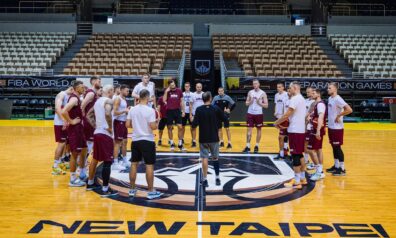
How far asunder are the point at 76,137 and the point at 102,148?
83 cm

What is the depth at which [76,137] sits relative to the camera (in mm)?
6930

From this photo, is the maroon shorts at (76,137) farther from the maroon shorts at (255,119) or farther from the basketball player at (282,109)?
the maroon shorts at (255,119)

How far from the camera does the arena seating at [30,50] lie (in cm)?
2036

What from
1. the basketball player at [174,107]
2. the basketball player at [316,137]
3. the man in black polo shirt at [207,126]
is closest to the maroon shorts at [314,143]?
the basketball player at [316,137]

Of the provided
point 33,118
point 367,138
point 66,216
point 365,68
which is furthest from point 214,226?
point 365,68

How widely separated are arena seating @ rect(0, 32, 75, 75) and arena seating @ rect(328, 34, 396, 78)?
1582 cm

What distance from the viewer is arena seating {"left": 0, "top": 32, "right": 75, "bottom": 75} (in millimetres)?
20359

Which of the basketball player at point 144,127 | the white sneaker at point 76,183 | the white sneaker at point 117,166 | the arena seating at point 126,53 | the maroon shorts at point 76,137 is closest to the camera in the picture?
the basketball player at point 144,127

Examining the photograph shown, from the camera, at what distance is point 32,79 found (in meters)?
18.3

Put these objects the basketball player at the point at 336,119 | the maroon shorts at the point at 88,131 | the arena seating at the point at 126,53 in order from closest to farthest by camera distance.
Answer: the maroon shorts at the point at 88,131
the basketball player at the point at 336,119
the arena seating at the point at 126,53

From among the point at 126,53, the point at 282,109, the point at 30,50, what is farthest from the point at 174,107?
the point at 30,50

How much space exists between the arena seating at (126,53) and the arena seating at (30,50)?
4.57 feet

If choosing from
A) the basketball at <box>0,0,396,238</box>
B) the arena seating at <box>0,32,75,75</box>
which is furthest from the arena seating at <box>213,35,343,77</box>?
the arena seating at <box>0,32,75,75</box>

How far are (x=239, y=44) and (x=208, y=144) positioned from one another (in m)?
16.9
